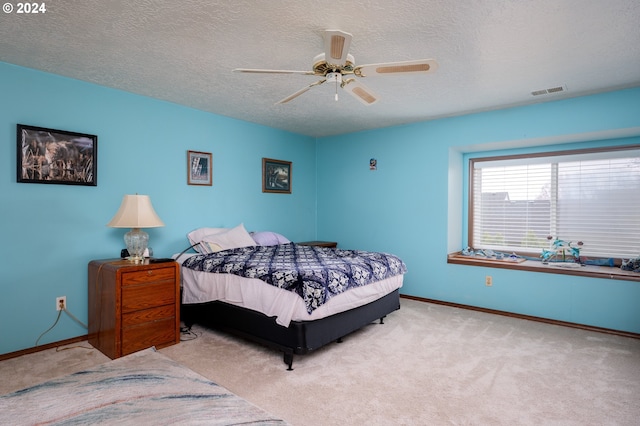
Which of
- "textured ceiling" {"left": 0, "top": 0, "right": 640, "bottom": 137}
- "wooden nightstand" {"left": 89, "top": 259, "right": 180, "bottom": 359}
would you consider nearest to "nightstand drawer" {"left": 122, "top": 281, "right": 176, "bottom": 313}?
"wooden nightstand" {"left": 89, "top": 259, "right": 180, "bottom": 359}

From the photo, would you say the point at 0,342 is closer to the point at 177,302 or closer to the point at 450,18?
the point at 177,302

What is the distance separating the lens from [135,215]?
9.89 feet

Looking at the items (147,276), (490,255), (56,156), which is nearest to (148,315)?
(147,276)

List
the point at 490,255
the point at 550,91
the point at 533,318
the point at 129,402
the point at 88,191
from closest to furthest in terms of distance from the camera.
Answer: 1. the point at 129,402
2. the point at 88,191
3. the point at 550,91
4. the point at 533,318
5. the point at 490,255

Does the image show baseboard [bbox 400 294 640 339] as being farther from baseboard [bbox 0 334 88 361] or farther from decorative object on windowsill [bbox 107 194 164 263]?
baseboard [bbox 0 334 88 361]

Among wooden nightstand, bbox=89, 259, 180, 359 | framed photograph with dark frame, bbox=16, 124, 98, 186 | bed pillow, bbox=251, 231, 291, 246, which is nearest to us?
wooden nightstand, bbox=89, 259, 180, 359

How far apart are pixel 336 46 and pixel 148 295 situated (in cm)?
250

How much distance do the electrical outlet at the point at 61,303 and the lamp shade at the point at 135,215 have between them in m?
0.82

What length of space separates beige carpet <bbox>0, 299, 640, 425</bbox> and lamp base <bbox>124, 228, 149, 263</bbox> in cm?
86

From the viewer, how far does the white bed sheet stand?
264 centimetres

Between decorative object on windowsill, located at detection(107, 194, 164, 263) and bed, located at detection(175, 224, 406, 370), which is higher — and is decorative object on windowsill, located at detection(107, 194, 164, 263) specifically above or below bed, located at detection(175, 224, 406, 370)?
above

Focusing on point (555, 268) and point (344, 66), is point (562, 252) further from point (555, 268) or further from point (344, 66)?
point (344, 66)

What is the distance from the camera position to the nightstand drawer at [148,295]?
2824mm

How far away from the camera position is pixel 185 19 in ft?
7.22
